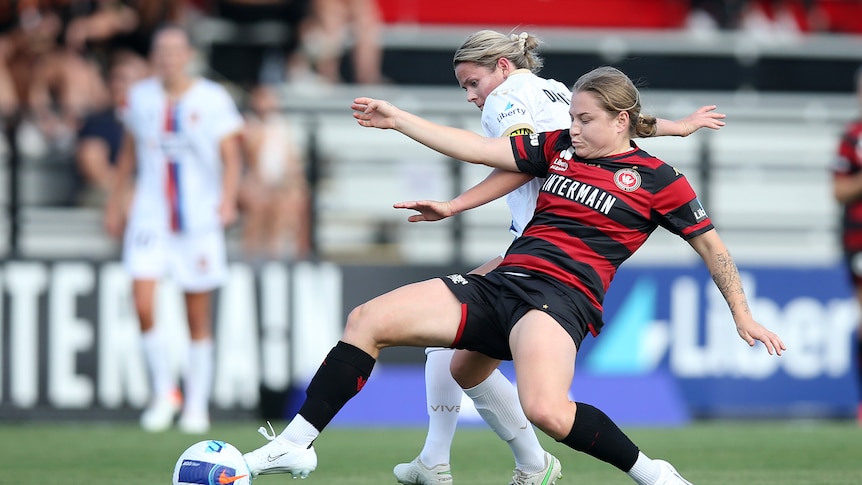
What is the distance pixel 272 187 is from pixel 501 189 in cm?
667

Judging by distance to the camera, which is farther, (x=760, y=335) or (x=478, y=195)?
(x=478, y=195)

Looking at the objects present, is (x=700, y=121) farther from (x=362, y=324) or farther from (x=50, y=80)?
(x=50, y=80)

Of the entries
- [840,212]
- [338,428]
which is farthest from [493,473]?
[840,212]

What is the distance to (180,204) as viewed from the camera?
9953 millimetres

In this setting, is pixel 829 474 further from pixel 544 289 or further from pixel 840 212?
pixel 840 212

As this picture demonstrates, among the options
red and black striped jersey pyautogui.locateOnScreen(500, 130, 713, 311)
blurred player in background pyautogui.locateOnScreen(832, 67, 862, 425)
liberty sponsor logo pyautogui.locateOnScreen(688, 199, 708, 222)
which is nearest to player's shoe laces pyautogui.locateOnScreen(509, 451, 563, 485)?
red and black striped jersey pyautogui.locateOnScreen(500, 130, 713, 311)

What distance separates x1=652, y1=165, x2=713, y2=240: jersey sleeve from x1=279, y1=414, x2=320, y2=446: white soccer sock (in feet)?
5.33

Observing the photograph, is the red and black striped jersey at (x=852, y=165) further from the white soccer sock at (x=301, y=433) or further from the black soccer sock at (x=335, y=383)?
the white soccer sock at (x=301, y=433)

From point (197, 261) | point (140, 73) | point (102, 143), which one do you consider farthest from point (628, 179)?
point (140, 73)

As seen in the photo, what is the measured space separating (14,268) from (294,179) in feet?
8.51

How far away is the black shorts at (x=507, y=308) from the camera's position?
209 inches

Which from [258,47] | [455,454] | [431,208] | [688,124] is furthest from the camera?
[258,47]

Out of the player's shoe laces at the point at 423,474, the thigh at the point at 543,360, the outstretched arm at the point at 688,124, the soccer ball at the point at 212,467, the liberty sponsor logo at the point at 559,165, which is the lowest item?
the player's shoe laces at the point at 423,474

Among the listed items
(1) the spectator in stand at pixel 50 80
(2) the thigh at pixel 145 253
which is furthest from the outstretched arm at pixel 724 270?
(1) the spectator in stand at pixel 50 80
